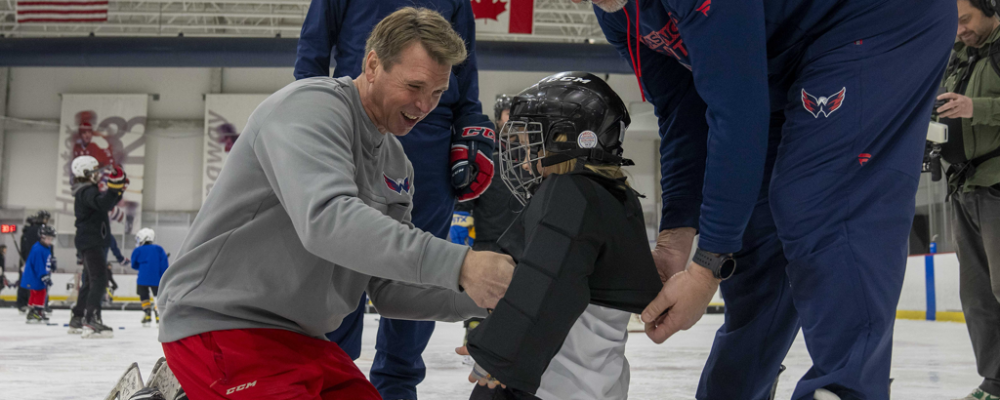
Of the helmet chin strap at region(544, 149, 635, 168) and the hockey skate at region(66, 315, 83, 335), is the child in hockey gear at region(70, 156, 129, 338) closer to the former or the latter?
the hockey skate at region(66, 315, 83, 335)

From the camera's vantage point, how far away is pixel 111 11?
54.3ft

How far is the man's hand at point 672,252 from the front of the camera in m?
1.62

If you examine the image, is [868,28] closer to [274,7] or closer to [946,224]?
[946,224]

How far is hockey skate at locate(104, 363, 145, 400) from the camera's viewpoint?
61.4 inches

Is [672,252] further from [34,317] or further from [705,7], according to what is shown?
[34,317]

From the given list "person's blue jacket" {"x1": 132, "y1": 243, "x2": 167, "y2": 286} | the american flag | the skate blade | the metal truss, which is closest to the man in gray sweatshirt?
the skate blade

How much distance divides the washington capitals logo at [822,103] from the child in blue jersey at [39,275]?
960 cm

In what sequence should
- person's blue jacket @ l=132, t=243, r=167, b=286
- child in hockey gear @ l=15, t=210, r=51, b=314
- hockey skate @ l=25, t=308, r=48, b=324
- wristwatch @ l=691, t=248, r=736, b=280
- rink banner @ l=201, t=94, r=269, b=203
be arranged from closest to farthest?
wristwatch @ l=691, t=248, r=736, b=280 → hockey skate @ l=25, t=308, r=48, b=324 → person's blue jacket @ l=132, t=243, r=167, b=286 → child in hockey gear @ l=15, t=210, r=51, b=314 → rink banner @ l=201, t=94, r=269, b=203

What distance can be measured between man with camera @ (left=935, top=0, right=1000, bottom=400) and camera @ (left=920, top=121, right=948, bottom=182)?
0.03 m

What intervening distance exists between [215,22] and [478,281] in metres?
19.2

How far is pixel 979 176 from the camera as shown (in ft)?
8.73

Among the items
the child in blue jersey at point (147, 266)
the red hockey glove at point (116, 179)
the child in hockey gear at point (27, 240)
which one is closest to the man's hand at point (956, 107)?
the red hockey glove at point (116, 179)

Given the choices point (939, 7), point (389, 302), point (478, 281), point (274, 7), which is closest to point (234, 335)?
point (389, 302)

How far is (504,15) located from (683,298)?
823 centimetres
